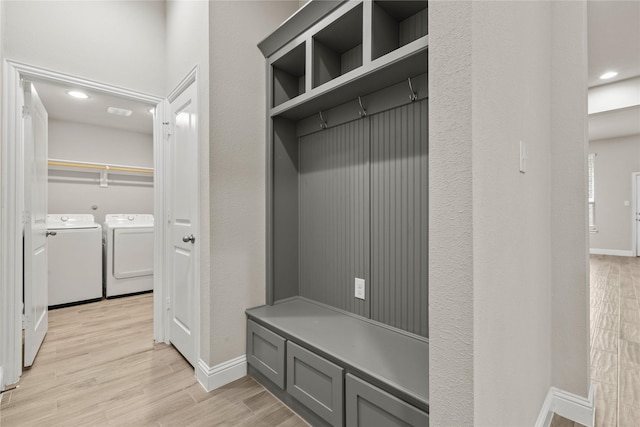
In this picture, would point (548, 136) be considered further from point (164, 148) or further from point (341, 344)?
point (164, 148)

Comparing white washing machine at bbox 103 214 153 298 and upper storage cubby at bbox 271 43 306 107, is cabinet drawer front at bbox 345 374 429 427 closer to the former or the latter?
upper storage cubby at bbox 271 43 306 107

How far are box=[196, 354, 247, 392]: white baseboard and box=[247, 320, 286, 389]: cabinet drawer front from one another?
69mm

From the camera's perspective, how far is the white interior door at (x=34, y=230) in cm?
200

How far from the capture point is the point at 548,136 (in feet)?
4.98

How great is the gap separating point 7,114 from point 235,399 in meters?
2.18

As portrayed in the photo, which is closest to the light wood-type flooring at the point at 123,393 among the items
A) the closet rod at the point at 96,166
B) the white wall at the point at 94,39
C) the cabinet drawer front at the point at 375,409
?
the cabinet drawer front at the point at 375,409

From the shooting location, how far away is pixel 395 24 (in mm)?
1558

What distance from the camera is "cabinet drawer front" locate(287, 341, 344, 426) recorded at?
1.32 meters

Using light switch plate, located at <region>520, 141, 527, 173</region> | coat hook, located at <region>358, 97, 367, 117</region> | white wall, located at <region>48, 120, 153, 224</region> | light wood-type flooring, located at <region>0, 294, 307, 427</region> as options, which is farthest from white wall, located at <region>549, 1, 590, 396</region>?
white wall, located at <region>48, 120, 153, 224</region>

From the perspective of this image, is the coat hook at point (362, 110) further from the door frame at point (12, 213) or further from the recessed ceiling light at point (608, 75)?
the recessed ceiling light at point (608, 75)

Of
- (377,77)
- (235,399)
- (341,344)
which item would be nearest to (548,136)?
(377,77)

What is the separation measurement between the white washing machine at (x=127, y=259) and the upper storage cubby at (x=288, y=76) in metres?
2.84

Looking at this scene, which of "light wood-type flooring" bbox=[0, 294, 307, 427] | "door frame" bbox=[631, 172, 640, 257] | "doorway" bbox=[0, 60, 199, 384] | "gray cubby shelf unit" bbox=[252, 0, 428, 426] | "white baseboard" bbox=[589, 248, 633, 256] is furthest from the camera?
"white baseboard" bbox=[589, 248, 633, 256]

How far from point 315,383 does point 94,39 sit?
2.72 m
